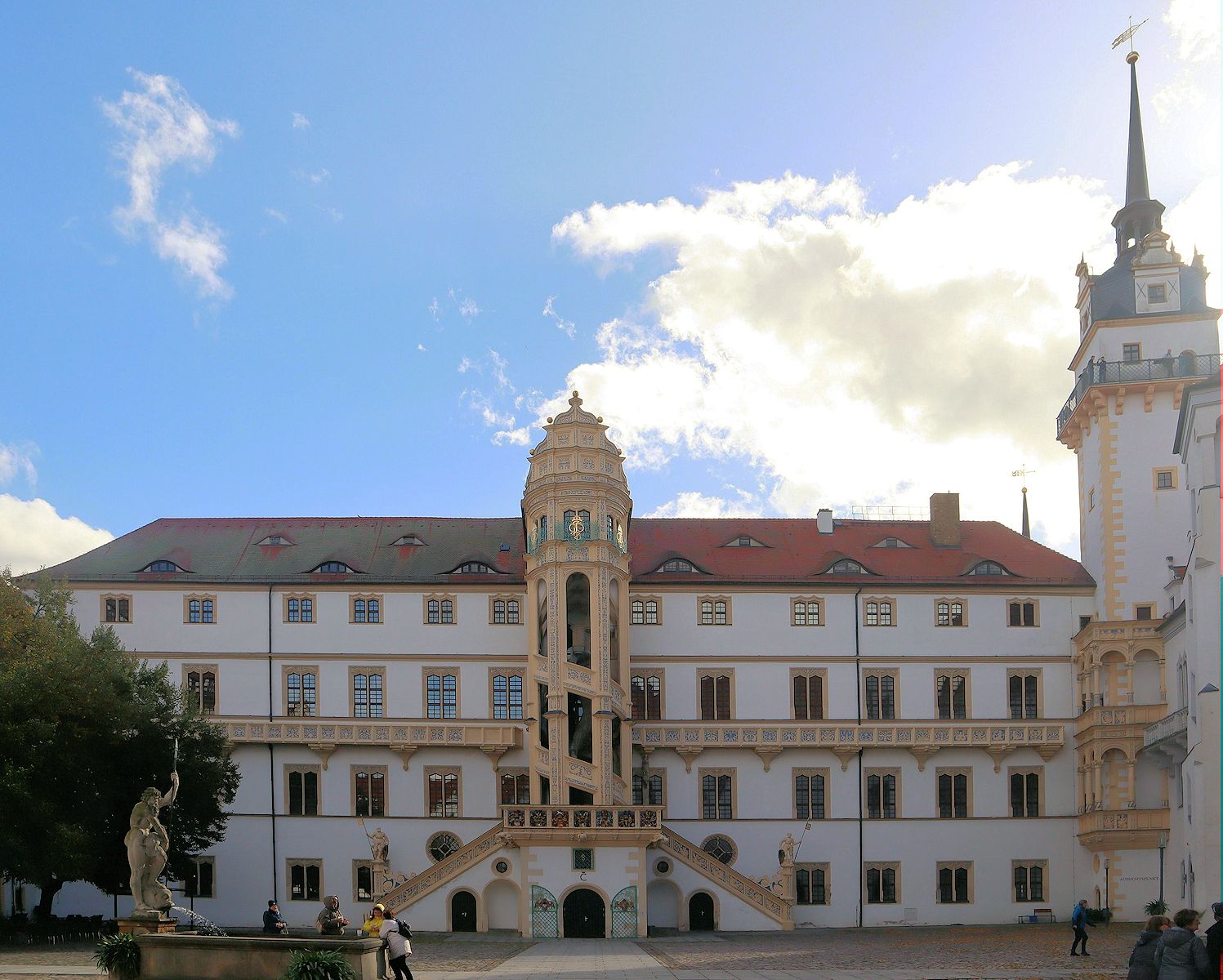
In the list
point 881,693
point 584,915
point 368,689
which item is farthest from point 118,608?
point 881,693

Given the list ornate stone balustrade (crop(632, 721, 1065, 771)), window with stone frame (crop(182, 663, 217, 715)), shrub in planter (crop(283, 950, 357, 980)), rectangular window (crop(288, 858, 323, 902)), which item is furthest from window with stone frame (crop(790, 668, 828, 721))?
shrub in planter (crop(283, 950, 357, 980))

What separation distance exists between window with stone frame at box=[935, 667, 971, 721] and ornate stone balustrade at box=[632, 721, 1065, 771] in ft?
2.69

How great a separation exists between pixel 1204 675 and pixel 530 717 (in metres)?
24.5

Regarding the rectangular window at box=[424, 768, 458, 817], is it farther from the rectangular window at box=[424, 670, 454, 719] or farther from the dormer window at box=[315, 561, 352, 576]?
the dormer window at box=[315, 561, 352, 576]

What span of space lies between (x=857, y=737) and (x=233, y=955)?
3720 cm

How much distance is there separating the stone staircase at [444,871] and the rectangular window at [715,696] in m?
11.4

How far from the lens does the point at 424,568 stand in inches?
2530

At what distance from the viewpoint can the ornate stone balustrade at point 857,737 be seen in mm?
61656

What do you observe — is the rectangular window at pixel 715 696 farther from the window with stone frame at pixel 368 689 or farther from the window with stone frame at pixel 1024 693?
the window with stone frame at pixel 368 689

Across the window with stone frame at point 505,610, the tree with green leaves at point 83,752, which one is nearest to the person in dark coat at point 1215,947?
the tree with green leaves at point 83,752

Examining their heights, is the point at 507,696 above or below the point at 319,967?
above

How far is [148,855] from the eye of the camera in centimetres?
3406

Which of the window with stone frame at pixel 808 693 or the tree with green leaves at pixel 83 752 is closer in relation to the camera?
the tree with green leaves at pixel 83 752

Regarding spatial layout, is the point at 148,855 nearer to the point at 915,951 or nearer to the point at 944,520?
the point at 915,951
